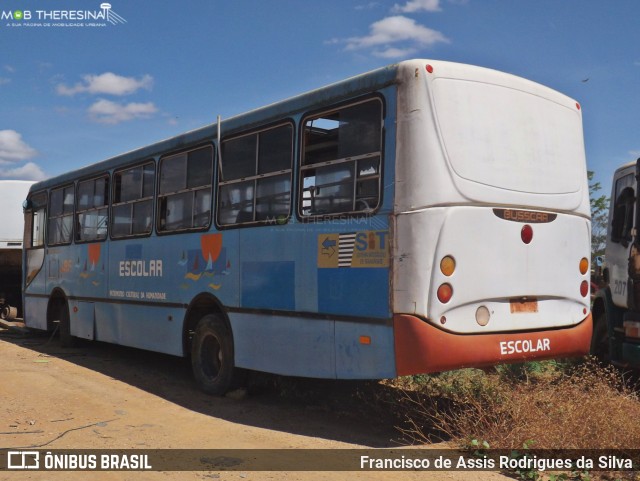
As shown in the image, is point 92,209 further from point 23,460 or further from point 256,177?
point 23,460

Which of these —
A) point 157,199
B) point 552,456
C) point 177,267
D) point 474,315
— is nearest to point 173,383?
point 177,267

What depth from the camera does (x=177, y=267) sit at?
8.95 metres

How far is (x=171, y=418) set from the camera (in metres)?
7.23

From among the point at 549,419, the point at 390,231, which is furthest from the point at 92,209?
the point at 549,419

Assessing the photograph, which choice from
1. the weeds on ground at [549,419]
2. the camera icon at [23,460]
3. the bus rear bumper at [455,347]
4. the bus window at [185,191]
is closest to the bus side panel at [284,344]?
the bus rear bumper at [455,347]

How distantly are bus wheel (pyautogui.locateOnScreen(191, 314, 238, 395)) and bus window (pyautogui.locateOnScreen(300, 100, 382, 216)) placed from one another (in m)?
2.10

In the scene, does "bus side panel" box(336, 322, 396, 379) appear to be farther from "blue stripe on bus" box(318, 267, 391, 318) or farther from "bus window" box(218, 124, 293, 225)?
"bus window" box(218, 124, 293, 225)

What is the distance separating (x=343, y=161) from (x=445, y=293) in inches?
63.0

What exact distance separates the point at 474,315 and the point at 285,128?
110 inches

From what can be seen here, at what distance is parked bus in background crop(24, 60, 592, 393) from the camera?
5.92 m

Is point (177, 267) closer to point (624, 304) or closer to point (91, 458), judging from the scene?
point (91, 458)

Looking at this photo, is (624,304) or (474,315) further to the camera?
(624,304)

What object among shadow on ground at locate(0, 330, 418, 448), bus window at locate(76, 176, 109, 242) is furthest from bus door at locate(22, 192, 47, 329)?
shadow on ground at locate(0, 330, 418, 448)

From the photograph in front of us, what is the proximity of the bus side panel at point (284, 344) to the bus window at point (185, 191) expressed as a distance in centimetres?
152
